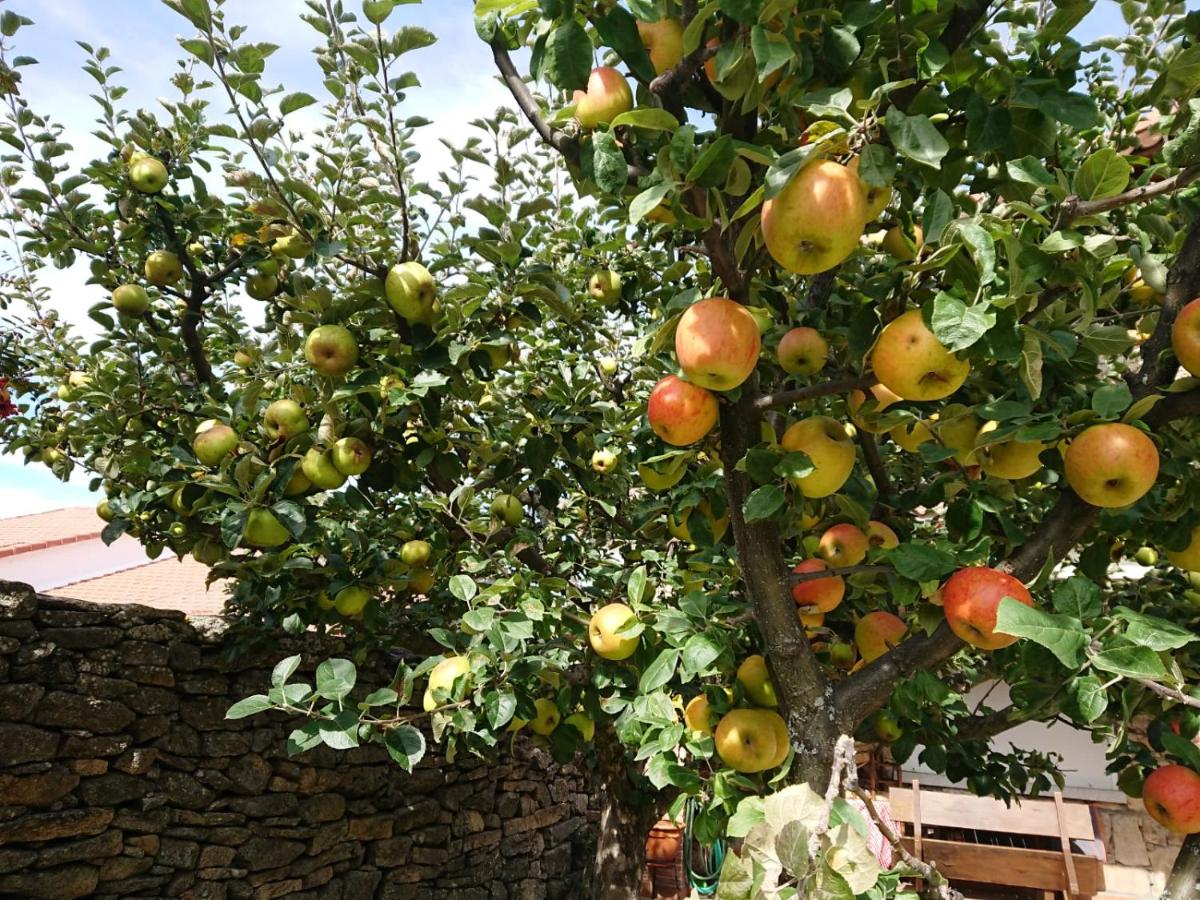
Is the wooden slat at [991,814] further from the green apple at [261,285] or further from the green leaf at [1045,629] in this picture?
the green apple at [261,285]

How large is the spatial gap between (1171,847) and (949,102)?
6.96 meters

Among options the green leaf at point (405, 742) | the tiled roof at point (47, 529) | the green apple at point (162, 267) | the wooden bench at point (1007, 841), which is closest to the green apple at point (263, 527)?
the green leaf at point (405, 742)

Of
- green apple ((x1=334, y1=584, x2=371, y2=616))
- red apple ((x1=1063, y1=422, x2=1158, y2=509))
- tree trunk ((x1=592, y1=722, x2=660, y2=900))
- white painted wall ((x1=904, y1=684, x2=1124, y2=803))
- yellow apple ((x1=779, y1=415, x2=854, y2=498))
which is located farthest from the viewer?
white painted wall ((x1=904, y1=684, x2=1124, y2=803))

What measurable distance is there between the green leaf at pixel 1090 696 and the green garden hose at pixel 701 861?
773 mm

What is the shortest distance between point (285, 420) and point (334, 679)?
0.79m

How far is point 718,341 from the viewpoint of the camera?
46.9 inches

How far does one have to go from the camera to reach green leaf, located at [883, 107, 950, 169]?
94cm

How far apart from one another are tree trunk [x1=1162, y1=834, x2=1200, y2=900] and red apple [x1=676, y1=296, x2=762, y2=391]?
1.56 m

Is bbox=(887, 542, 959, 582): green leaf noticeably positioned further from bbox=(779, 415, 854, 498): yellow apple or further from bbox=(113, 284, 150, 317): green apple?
bbox=(113, 284, 150, 317): green apple

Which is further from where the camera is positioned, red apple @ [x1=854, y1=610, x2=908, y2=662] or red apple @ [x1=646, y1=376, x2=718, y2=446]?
red apple @ [x1=854, y1=610, x2=908, y2=662]

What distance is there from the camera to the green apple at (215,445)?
6.64 ft

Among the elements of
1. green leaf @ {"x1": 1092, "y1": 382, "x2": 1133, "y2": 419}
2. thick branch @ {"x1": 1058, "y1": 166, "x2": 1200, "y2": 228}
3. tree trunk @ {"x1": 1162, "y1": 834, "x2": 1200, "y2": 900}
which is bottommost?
tree trunk @ {"x1": 1162, "y1": 834, "x2": 1200, "y2": 900}

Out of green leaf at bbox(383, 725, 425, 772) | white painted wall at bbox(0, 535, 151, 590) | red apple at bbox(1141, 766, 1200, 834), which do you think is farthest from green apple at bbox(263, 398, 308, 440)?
white painted wall at bbox(0, 535, 151, 590)

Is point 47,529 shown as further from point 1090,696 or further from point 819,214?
point 1090,696
